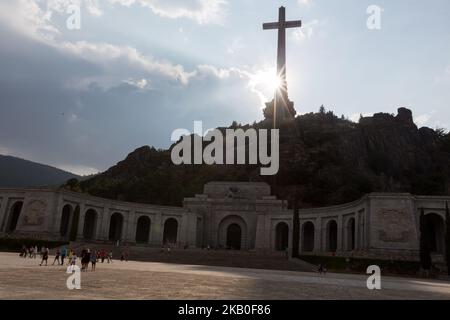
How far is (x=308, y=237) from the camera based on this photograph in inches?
2245

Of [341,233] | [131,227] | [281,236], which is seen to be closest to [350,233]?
[341,233]

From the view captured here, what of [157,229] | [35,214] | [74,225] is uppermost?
[35,214]

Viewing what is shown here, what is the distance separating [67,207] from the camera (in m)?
52.5

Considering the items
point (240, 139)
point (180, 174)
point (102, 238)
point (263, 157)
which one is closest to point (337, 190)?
point (263, 157)

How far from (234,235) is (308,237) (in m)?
10.2

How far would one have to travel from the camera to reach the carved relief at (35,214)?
4716 cm

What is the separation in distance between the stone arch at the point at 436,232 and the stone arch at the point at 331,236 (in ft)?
34.3

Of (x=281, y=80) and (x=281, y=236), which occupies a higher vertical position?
(x=281, y=80)

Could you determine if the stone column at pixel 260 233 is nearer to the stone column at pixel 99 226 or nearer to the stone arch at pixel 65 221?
the stone column at pixel 99 226

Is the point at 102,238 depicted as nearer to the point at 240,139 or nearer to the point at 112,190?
the point at 112,190

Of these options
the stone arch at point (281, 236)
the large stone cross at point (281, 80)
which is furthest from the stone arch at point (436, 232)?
the large stone cross at point (281, 80)

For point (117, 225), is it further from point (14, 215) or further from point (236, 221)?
point (236, 221)

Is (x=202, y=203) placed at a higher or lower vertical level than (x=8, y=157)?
lower
